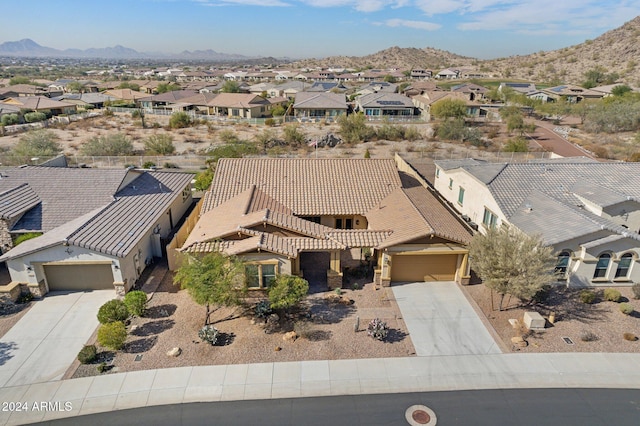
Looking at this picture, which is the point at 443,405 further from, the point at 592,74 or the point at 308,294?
the point at 592,74

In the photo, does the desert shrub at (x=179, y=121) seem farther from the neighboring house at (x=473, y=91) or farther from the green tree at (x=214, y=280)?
the neighboring house at (x=473, y=91)

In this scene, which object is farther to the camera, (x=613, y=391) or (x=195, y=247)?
(x=195, y=247)

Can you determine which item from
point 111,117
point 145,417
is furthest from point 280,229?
point 111,117

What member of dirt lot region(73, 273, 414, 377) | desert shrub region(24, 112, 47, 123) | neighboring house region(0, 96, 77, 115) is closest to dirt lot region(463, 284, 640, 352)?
dirt lot region(73, 273, 414, 377)

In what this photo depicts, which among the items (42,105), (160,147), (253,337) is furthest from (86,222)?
(42,105)

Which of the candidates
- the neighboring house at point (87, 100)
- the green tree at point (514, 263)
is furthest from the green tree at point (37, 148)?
the green tree at point (514, 263)

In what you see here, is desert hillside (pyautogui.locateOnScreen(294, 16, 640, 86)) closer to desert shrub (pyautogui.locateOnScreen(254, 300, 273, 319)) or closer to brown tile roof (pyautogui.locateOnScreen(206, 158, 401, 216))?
brown tile roof (pyautogui.locateOnScreen(206, 158, 401, 216))
